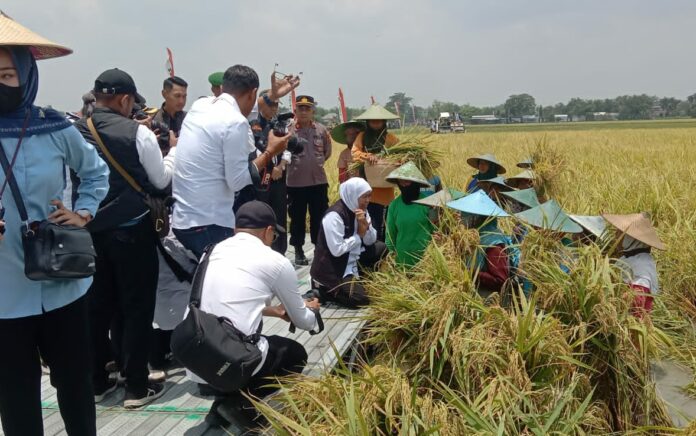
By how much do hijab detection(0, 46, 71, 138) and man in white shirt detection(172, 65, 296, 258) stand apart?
37.8 inches

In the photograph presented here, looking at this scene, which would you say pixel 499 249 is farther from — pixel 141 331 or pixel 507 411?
pixel 141 331

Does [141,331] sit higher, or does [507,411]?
[141,331]

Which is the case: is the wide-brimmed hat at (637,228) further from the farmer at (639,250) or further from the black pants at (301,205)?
the black pants at (301,205)

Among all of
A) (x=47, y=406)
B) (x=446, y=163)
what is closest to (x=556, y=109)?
(x=446, y=163)

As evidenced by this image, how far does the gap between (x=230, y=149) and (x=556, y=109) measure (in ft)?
405

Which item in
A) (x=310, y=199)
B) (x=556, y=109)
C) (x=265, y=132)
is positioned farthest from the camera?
(x=556, y=109)

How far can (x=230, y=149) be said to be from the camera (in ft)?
9.29

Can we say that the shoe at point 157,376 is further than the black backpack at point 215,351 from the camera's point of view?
Yes

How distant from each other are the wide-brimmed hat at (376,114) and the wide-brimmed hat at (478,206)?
1.80 m

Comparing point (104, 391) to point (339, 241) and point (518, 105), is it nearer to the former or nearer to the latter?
point (339, 241)

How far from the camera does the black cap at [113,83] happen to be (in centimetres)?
253

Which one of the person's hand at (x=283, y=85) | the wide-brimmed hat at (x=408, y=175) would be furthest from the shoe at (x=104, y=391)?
the person's hand at (x=283, y=85)

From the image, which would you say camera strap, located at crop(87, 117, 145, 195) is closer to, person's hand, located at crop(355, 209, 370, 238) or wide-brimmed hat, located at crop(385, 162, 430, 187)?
person's hand, located at crop(355, 209, 370, 238)

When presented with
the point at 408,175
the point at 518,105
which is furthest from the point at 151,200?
the point at 518,105
